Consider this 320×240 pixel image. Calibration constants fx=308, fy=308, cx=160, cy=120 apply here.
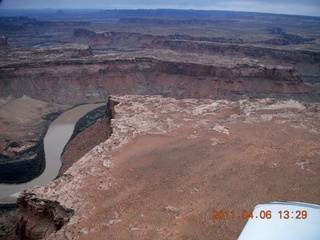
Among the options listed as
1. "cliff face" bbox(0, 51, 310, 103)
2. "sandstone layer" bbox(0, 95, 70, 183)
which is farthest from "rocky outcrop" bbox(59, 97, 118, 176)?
"cliff face" bbox(0, 51, 310, 103)

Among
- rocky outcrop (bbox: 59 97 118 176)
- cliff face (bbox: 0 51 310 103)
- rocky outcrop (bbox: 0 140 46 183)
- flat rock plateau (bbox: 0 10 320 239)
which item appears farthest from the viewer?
cliff face (bbox: 0 51 310 103)

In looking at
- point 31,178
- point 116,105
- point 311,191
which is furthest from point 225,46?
point 311,191

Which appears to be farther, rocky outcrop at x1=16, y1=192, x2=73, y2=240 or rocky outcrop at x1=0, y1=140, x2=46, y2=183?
rocky outcrop at x1=0, y1=140, x2=46, y2=183

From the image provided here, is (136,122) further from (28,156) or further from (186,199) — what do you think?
(28,156)

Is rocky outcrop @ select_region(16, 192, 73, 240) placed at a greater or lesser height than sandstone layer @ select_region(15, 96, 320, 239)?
lesser

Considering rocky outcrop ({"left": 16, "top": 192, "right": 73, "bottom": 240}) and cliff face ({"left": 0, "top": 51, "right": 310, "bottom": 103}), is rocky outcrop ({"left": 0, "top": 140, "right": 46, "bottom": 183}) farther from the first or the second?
cliff face ({"left": 0, "top": 51, "right": 310, "bottom": 103})

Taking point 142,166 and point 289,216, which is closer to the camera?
point 289,216

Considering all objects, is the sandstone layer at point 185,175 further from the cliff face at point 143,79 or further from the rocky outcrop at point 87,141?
the cliff face at point 143,79
